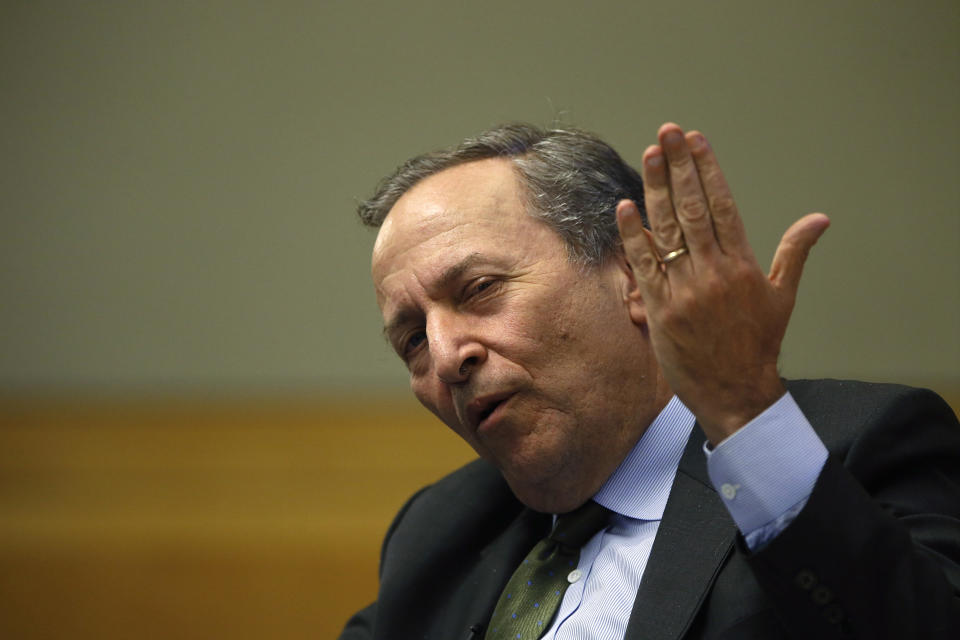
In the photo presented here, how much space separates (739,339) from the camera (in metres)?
1.04

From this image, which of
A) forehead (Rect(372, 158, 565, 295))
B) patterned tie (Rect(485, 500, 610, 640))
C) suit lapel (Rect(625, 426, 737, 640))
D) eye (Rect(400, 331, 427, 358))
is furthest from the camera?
eye (Rect(400, 331, 427, 358))

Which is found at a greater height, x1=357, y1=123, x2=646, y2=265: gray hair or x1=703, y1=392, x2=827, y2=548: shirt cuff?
x1=357, y1=123, x2=646, y2=265: gray hair

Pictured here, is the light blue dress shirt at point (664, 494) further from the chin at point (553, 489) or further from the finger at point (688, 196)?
the finger at point (688, 196)

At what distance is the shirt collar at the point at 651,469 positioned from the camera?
1.56 metres

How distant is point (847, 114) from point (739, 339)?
7.60 ft

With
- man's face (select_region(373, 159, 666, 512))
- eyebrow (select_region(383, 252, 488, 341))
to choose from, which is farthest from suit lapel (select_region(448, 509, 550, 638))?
eyebrow (select_region(383, 252, 488, 341))

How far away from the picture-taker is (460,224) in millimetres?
1692

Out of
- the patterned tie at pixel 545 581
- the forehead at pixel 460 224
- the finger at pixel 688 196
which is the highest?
the forehead at pixel 460 224

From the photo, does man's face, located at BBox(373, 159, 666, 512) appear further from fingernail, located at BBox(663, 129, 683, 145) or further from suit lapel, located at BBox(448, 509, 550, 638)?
fingernail, located at BBox(663, 129, 683, 145)

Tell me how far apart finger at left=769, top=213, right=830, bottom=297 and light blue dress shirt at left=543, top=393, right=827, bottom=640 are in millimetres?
132

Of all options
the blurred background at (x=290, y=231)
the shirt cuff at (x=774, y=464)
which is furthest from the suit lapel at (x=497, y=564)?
the blurred background at (x=290, y=231)

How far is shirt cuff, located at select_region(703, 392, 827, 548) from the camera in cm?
104

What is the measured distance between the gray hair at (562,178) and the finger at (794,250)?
616 millimetres

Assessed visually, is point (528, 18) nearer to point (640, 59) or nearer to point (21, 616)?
point (640, 59)
